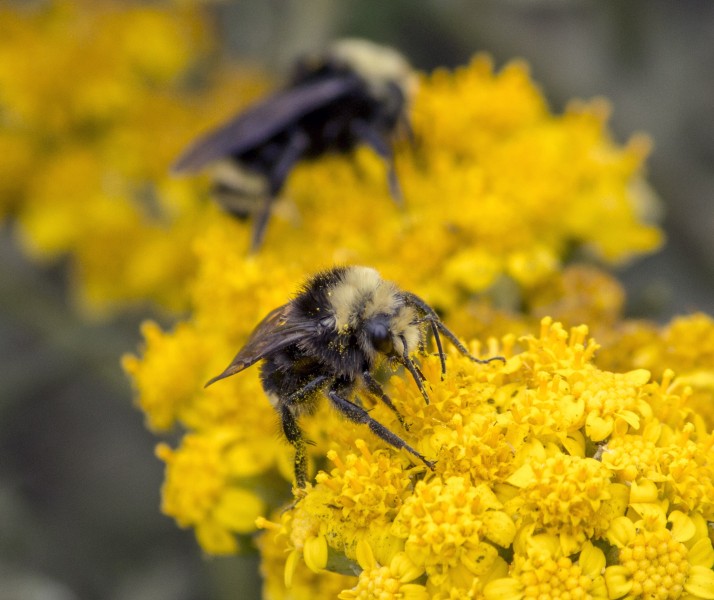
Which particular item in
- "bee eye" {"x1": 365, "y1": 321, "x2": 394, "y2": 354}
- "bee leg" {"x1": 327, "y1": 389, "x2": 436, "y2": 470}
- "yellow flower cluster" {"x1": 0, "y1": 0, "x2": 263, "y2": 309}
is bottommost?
"bee leg" {"x1": 327, "y1": 389, "x2": 436, "y2": 470}

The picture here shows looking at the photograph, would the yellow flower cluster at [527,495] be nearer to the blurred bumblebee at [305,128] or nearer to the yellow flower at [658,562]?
the yellow flower at [658,562]

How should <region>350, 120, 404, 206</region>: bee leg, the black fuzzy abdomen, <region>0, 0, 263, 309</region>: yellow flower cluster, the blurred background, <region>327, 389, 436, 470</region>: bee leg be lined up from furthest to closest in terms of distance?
the blurred background → <region>0, 0, 263, 309</region>: yellow flower cluster → <region>350, 120, 404, 206</region>: bee leg → the black fuzzy abdomen → <region>327, 389, 436, 470</region>: bee leg

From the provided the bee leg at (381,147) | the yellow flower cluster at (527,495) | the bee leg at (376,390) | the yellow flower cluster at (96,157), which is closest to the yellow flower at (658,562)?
the yellow flower cluster at (527,495)

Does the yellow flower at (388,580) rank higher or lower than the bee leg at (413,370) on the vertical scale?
lower

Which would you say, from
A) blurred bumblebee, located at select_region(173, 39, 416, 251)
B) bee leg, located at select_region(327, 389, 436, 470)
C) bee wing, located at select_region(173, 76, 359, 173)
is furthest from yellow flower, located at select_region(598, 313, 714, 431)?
bee wing, located at select_region(173, 76, 359, 173)


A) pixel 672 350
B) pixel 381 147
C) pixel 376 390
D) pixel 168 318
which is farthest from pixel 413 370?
pixel 168 318

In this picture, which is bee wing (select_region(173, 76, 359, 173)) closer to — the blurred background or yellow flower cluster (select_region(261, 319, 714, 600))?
yellow flower cluster (select_region(261, 319, 714, 600))

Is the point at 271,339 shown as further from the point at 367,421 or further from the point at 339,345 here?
the point at 367,421

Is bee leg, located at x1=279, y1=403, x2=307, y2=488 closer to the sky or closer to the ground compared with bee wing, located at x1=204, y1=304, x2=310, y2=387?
closer to the ground
